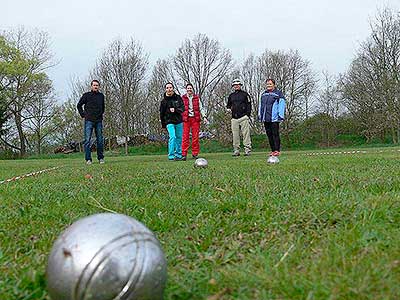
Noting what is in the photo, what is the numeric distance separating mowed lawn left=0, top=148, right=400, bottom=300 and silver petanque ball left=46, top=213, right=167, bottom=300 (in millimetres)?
249

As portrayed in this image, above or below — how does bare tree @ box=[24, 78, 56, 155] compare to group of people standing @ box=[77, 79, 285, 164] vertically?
above

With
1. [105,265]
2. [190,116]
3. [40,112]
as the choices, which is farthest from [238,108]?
[40,112]

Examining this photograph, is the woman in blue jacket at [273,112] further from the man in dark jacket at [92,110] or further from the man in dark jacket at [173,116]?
the man in dark jacket at [92,110]

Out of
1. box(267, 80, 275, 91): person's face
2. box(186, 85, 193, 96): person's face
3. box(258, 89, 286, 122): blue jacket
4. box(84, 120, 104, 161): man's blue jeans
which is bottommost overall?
box(84, 120, 104, 161): man's blue jeans

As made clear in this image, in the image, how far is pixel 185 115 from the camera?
13.9m

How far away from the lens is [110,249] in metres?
1.62

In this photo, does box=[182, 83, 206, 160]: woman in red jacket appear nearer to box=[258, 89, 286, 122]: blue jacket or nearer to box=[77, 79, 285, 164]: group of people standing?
box=[77, 79, 285, 164]: group of people standing

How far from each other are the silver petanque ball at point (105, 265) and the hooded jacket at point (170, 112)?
11.5 m

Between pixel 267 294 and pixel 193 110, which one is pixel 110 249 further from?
pixel 193 110

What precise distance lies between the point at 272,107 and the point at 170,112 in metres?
2.95

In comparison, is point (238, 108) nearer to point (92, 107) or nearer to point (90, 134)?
point (92, 107)

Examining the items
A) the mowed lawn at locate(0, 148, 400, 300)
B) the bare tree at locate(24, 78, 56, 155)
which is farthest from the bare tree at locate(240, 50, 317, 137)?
the mowed lawn at locate(0, 148, 400, 300)

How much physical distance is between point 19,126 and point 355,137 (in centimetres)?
3023

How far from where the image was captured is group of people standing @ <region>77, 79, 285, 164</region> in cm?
1195
